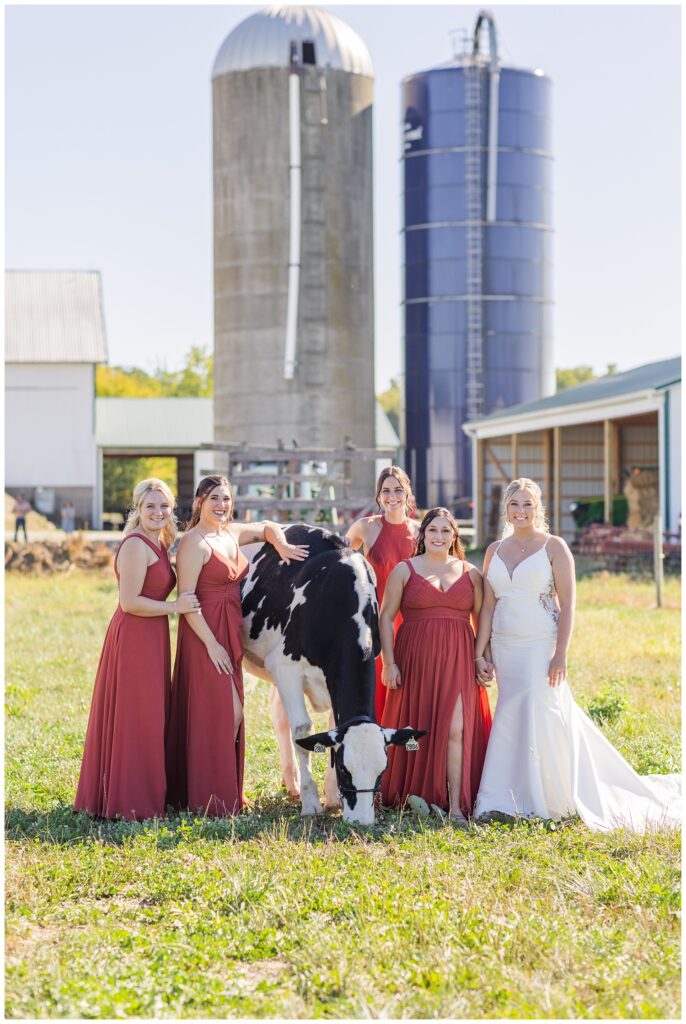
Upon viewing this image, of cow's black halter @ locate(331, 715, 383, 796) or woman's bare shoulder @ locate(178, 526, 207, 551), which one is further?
woman's bare shoulder @ locate(178, 526, 207, 551)

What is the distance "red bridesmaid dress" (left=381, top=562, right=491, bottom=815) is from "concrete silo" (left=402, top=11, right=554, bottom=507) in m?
31.2

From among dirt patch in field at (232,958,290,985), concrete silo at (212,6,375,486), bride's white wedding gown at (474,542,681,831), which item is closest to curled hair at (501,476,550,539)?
bride's white wedding gown at (474,542,681,831)

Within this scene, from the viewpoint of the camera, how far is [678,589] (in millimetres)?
18391

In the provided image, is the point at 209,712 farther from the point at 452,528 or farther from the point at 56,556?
the point at 56,556

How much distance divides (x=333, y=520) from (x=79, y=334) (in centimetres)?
2408

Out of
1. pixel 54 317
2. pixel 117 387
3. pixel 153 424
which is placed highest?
pixel 54 317

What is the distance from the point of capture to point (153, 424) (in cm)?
5053

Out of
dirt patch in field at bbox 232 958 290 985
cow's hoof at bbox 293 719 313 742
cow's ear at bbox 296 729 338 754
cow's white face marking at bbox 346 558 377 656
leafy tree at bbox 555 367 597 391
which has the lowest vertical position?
dirt patch in field at bbox 232 958 290 985

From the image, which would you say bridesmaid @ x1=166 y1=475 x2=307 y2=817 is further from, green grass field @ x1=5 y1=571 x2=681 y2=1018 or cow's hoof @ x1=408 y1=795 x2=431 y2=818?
cow's hoof @ x1=408 y1=795 x2=431 y2=818

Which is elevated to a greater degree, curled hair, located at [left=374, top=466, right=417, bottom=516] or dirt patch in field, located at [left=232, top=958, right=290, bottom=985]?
A: curled hair, located at [left=374, top=466, right=417, bottom=516]

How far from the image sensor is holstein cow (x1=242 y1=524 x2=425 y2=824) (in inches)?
253

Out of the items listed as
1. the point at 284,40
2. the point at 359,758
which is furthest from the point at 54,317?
the point at 359,758

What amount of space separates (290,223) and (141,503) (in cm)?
2574

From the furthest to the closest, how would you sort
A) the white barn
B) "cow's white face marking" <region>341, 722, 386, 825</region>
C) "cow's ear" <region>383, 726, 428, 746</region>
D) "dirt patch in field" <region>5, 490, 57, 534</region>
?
the white barn → "dirt patch in field" <region>5, 490, 57, 534</region> → "cow's ear" <region>383, 726, 428, 746</region> → "cow's white face marking" <region>341, 722, 386, 825</region>
